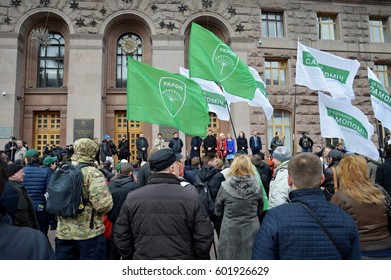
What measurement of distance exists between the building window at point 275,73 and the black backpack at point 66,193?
747 inches

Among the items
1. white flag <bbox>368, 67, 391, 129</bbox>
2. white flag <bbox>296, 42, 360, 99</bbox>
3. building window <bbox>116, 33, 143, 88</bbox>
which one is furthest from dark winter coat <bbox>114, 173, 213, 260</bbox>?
building window <bbox>116, 33, 143, 88</bbox>

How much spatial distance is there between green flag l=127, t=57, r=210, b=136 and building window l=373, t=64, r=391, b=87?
828 inches

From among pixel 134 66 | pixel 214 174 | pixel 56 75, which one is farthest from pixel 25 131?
pixel 214 174

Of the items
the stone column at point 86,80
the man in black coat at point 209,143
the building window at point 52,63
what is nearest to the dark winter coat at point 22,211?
the man in black coat at point 209,143

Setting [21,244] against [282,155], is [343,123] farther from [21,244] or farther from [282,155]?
[21,244]

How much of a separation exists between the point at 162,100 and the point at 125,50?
16542mm

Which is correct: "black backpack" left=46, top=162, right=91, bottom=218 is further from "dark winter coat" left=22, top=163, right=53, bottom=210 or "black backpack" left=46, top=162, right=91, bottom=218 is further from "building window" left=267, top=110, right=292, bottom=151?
"building window" left=267, top=110, right=292, bottom=151

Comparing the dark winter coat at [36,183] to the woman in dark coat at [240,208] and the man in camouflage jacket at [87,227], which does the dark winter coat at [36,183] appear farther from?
the woman in dark coat at [240,208]

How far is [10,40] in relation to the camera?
63.2 ft

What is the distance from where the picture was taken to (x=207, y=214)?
3312mm

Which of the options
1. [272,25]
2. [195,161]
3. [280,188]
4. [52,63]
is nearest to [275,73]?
[272,25]

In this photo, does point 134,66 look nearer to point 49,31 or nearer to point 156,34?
point 156,34
